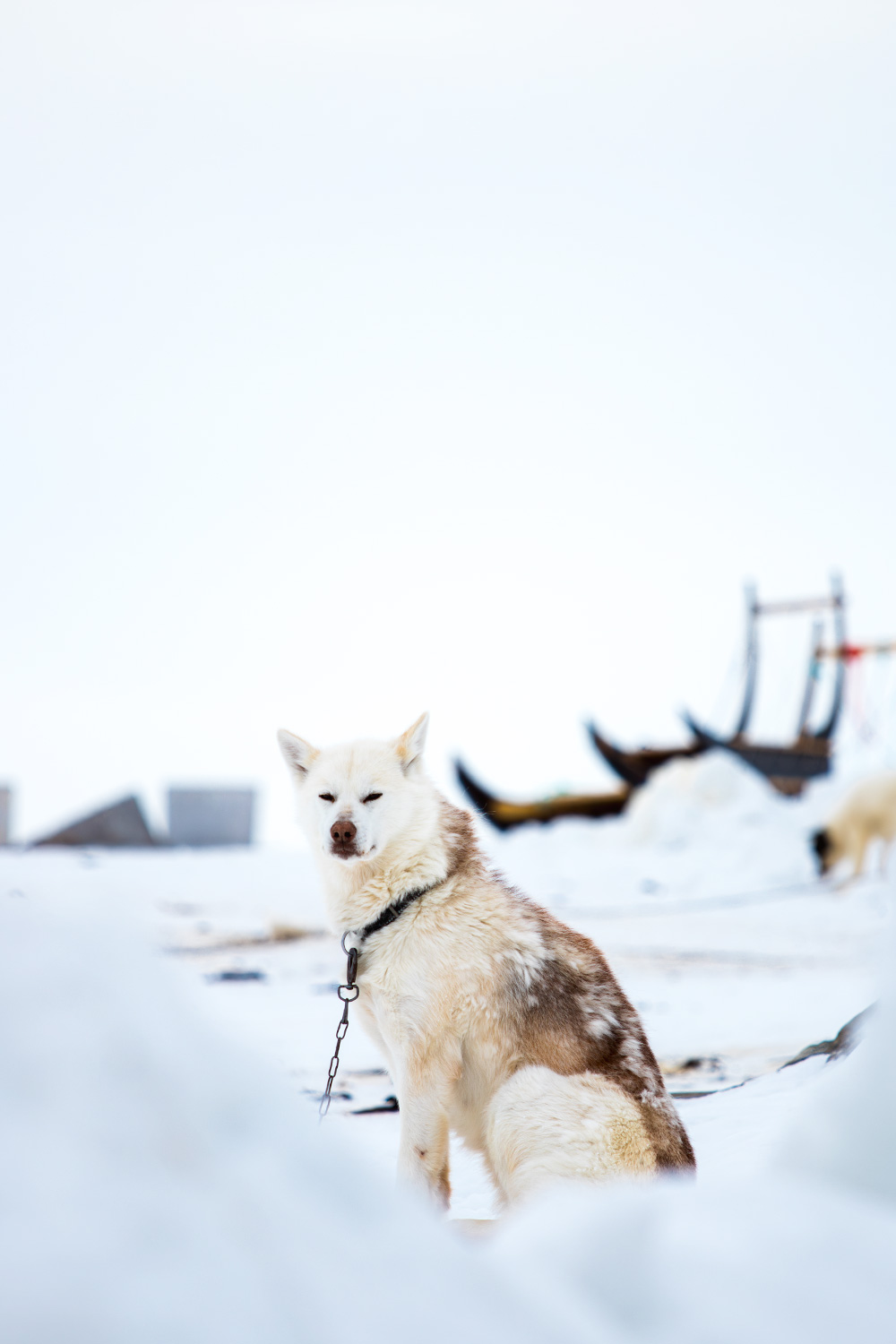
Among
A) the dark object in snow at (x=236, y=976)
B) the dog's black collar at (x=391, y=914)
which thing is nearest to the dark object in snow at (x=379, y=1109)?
the dog's black collar at (x=391, y=914)

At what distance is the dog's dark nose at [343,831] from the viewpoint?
2.38 meters

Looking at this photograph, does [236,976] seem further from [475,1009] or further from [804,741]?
[804,741]

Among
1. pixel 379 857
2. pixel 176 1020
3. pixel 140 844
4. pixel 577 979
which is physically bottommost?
pixel 140 844

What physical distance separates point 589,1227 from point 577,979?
5.32 feet

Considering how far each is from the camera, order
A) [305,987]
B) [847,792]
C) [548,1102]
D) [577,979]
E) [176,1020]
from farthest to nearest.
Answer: [847,792]
[305,987]
[577,979]
[548,1102]
[176,1020]

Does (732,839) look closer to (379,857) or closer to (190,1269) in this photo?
(379,857)

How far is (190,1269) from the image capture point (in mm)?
566

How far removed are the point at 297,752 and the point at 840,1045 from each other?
1654 millimetres

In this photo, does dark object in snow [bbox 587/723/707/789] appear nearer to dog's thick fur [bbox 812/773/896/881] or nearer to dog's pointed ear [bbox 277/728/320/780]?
dog's thick fur [bbox 812/773/896/881]

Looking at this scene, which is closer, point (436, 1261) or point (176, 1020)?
point (436, 1261)

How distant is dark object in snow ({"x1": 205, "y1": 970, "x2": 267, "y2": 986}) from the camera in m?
5.59

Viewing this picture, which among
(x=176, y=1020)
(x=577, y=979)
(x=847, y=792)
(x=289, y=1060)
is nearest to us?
(x=176, y=1020)

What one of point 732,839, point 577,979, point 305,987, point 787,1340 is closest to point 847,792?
point 732,839

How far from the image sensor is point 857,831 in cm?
1177
